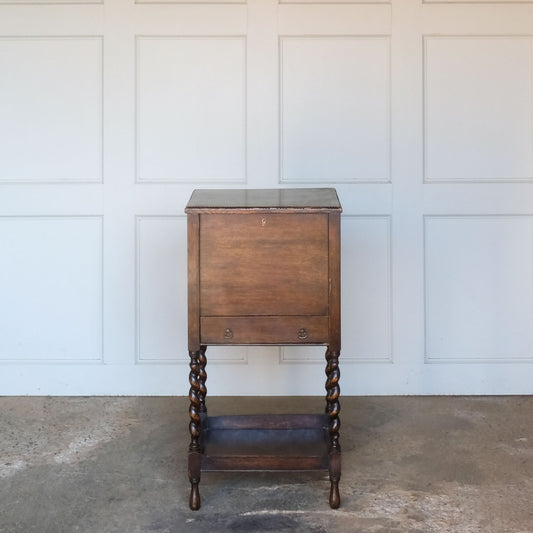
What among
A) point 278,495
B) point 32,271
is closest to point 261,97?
point 32,271

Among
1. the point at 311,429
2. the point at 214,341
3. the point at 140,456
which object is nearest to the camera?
the point at 214,341

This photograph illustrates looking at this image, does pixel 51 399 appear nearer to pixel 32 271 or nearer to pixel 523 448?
pixel 32 271

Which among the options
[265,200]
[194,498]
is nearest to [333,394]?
[194,498]

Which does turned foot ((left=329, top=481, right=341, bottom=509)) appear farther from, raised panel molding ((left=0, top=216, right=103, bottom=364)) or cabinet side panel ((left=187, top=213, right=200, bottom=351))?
raised panel molding ((left=0, top=216, right=103, bottom=364))

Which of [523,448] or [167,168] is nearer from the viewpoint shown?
[523,448]

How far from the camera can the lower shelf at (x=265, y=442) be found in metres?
2.27

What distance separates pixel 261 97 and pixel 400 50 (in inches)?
31.2

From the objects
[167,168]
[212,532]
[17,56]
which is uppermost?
[17,56]

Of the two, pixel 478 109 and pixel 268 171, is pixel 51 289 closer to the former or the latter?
pixel 268 171

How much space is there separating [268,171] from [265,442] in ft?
5.12

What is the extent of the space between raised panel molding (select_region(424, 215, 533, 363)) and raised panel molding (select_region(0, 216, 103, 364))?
72.8 inches

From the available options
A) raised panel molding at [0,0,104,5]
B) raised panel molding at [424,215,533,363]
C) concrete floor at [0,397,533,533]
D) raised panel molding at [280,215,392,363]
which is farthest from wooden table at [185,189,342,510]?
raised panel molding at [0,0,104,5]

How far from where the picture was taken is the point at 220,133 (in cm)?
346

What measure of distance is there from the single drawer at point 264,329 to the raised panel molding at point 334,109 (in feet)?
4.51
